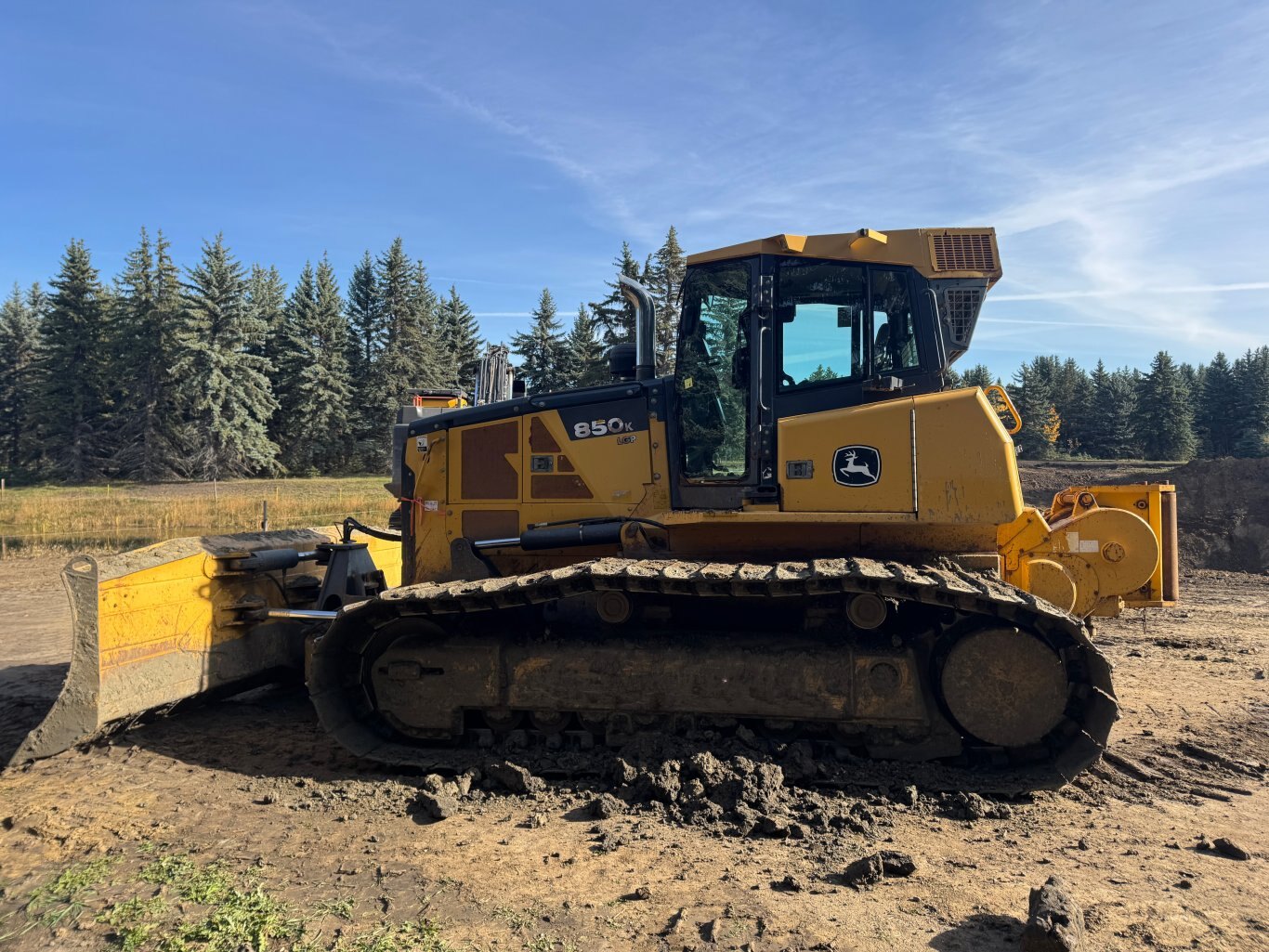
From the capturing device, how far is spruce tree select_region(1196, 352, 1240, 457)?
6022 cm

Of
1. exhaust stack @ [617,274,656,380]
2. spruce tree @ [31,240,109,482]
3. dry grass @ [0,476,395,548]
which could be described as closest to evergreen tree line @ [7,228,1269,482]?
spruce tree @ [31,240,109,482]

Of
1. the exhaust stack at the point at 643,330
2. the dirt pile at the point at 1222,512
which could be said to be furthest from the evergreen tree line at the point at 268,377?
the exhaust stack at the point at 643,330

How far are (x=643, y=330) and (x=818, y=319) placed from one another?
1280 millimetres

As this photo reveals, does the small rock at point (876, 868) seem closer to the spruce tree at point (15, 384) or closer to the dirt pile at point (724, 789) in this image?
the dirt pile at point (724, 789)

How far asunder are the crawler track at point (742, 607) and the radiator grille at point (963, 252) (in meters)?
1.94

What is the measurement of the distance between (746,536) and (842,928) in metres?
2.47

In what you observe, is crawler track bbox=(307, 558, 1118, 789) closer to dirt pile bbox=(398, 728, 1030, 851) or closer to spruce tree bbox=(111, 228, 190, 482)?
dirt pile bbox=(398, 728, 1030, 851)

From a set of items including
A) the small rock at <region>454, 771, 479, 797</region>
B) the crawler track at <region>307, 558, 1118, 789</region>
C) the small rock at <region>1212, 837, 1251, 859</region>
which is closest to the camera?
the small rock at <region>1212, 837, 1251, 859</region>

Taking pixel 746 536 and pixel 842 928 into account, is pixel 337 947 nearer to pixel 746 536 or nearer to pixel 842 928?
pixel 842 928

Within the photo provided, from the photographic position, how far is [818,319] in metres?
A: 5.38

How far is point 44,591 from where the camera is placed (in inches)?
515

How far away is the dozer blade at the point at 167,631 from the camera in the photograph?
532cm

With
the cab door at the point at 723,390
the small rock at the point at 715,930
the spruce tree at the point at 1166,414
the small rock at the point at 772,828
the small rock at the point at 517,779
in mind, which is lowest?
the small rock at the point at 715,930

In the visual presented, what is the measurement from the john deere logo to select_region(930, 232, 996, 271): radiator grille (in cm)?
138
